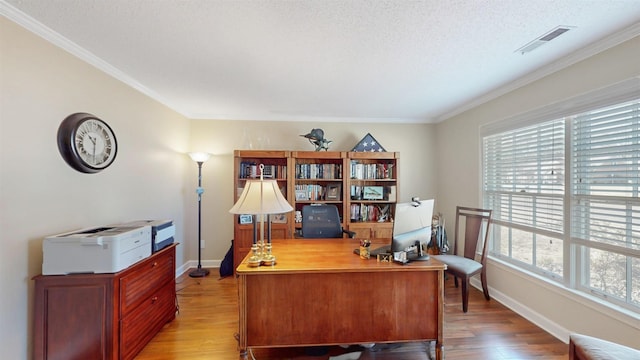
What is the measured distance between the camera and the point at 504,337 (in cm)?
215

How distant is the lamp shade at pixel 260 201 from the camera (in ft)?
5.80

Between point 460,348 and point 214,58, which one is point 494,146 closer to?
point 460,348

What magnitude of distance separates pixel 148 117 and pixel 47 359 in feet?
7.36

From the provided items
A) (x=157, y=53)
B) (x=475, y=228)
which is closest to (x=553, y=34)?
(x=475, y=228)

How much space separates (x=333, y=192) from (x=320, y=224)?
91 cm

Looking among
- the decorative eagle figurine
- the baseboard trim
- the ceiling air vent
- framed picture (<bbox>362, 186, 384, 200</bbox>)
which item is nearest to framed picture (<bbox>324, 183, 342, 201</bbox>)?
framed picture (<bbox>362, 186, 384, 200</bbox>)

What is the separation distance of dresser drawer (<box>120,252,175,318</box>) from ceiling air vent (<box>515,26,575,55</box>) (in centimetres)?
334

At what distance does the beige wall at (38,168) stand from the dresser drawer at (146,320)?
1.77ft

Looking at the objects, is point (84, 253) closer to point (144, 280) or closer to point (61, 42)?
point (144, 280)

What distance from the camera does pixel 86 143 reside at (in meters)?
2.00

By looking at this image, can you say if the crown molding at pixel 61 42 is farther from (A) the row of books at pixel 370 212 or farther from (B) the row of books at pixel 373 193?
(A) the row of books at pixel 370 212

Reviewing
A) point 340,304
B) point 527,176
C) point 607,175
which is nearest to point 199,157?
point 340,304

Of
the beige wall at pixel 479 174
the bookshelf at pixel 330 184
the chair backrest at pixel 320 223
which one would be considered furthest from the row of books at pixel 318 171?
the beige wall at pixel 479 174

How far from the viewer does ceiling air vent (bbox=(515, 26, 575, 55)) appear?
1664 mm
